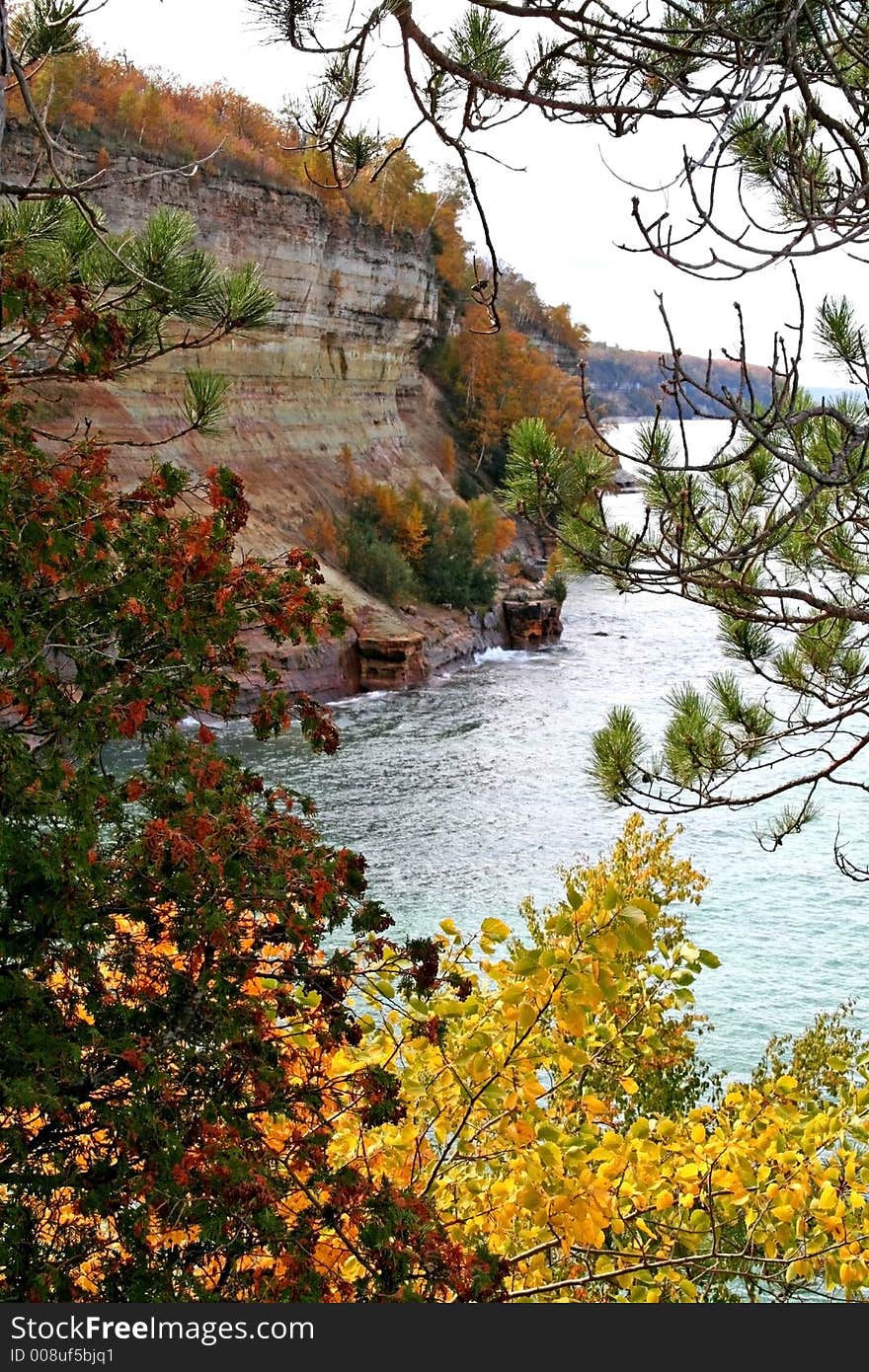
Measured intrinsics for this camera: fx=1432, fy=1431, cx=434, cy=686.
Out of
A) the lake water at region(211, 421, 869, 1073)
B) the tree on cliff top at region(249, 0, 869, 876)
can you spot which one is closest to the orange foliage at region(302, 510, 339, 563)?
the lake water at region(211, 421, 869, 1073)

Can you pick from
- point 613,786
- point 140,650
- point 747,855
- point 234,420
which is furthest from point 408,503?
point 140,650

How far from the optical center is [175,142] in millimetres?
33094

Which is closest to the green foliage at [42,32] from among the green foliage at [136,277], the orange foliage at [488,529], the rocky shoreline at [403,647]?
the green foliage at [136,277]

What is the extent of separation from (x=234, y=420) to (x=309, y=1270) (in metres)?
29.3

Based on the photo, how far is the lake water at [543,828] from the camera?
12.1 metres

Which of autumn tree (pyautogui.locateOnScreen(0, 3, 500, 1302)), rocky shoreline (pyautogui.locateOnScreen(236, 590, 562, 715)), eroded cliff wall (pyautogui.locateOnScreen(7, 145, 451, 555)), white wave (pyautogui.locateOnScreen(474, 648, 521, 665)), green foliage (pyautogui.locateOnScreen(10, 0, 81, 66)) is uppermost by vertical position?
eroded cliff wall (pyautogui.locateOnScreen(7, 145, 451, 555))

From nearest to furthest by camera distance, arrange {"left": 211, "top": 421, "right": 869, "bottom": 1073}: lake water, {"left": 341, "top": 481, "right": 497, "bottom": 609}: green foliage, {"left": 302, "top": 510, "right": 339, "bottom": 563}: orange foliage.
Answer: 1. {"left": 211, "top": 421, "right": 869, "bottom": 1073}: lake water
2. {"left": 302, "top": 510, "right": 339, "bottom": 563}: orange foliage
3. {"left": 341, "top": 481, "right": 497, "bottom": 609}: green foliage

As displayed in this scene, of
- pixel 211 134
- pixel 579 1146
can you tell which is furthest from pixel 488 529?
pixel 579 1146

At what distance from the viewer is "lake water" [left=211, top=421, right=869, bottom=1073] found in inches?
478

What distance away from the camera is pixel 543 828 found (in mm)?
16984

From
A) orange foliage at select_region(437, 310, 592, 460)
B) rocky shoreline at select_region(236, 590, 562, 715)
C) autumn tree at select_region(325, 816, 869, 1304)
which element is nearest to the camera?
autumn tree at select_region(325, 816, 869, 1304)

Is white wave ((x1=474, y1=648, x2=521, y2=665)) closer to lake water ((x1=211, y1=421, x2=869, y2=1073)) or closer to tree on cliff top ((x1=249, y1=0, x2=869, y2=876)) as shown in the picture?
lake water ((x1=211, y1=421, x2=869, y2=1073))

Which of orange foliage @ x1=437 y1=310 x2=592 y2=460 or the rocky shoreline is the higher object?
orange foliage @ x1=437 y1=310 x2=592 y2=460

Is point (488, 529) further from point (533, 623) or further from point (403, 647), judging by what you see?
point (403, 647)
